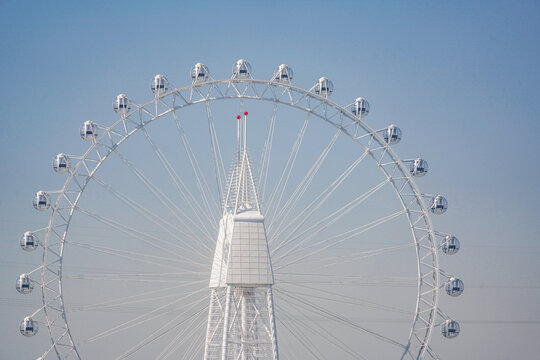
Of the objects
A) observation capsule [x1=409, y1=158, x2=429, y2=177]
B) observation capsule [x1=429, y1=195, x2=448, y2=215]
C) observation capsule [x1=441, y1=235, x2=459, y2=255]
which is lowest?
observation capsule [x1=441, y1=235, x2=459, y2=255]

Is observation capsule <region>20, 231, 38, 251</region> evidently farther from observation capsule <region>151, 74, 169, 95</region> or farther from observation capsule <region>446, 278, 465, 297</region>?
observation capsule <region>446, 278, 465, 297</region>

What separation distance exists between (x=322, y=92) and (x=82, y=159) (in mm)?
10900

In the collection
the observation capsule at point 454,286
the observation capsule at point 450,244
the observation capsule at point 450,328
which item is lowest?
the observation capsule at point 450,328

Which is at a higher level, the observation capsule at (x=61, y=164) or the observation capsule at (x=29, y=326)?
the observation capsule at (x=61, y=164)

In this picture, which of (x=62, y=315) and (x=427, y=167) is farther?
(x=427, y=167)

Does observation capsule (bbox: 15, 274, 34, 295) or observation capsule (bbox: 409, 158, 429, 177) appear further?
observation capsule (bbox: 409, 158, 429, 177)

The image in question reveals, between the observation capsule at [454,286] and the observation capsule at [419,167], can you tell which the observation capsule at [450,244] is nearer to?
the observation capsule at [454,286]

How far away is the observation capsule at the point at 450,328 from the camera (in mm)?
54406

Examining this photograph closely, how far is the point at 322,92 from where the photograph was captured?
178 feet

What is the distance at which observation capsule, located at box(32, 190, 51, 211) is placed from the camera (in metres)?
52.2

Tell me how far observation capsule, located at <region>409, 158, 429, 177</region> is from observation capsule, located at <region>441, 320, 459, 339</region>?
6.72 meters

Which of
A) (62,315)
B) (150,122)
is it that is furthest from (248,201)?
(62,315)

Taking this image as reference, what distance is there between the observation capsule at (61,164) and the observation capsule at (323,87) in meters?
11.3

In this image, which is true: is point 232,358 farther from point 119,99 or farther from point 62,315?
point 119,99
